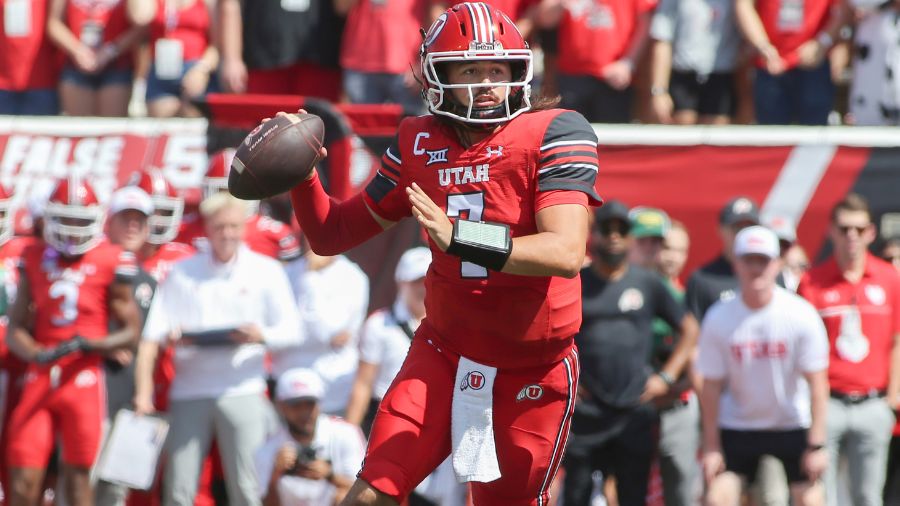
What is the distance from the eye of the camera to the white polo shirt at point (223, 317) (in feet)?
26.9

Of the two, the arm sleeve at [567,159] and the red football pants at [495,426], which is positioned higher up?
the arm sleeve at [567,159]

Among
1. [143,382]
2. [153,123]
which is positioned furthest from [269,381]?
[153,123]

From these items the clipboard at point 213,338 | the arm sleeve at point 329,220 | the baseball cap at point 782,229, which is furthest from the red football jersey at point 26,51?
the arm sleeve at point 329,220

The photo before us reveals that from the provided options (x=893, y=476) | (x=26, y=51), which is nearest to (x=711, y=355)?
(x=893, y=476)

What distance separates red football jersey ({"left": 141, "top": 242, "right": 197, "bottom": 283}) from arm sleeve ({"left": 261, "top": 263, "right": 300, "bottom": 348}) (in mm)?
776

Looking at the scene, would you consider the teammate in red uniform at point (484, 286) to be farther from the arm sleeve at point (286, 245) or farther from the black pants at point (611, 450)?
the arm sleeve at point (286, 245)

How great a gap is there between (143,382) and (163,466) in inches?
17.8

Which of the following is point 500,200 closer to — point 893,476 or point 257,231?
point 257,231

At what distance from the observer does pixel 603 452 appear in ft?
26.3

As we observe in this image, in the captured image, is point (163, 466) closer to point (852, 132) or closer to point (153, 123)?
point (153, 123)

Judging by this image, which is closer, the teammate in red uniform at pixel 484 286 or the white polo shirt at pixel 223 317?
the teammate in red uniform at pixel 484 286

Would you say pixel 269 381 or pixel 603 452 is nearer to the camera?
pixel 603 452

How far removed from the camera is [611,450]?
8039 millimetres

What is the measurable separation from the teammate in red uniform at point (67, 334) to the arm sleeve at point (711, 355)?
292 cm
